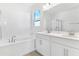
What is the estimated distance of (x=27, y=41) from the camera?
1.21m

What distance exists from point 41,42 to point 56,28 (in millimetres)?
274

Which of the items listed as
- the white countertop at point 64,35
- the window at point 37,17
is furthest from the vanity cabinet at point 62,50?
the window at point 37,17

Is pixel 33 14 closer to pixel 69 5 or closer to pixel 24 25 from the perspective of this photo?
pixel 24 25

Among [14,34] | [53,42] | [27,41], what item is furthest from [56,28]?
[14,34]

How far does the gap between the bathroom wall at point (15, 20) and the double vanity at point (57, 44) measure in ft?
0.67

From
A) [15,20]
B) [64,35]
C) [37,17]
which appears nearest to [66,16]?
[64,35]

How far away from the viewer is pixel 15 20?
115 cm

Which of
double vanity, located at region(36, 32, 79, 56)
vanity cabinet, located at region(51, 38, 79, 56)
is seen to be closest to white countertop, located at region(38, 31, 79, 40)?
double vanity, located at region(36, 32, 79, 56)

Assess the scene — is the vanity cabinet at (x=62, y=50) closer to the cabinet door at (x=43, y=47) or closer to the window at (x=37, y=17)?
the cabinet door at (x=43, y=47)

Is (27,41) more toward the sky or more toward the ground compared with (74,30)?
more toward the ground

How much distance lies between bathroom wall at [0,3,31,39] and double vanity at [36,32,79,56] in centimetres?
20

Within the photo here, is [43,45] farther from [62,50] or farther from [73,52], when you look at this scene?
[73,52]

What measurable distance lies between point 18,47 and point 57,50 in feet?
1.66

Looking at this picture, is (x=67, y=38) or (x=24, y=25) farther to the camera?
(x=24, y=25)
